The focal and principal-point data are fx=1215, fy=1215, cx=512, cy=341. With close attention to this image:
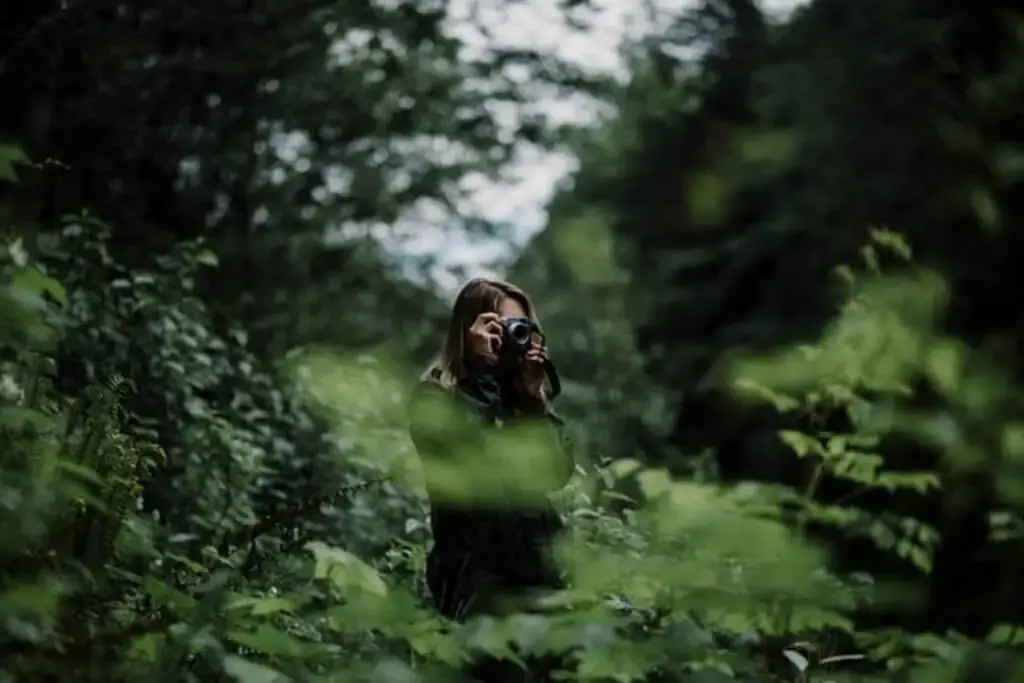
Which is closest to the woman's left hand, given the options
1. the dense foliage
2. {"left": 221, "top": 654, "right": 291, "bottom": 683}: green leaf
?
the dense foliage

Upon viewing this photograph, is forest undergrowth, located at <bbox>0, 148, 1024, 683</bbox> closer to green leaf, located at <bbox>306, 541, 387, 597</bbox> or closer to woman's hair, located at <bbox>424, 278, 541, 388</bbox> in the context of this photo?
green leaf, located at <bbox>306, 541, 387, 597</bbox>

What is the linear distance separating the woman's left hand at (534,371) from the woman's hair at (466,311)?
135 mm

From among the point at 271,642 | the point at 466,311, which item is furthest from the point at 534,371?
the point at 271,642

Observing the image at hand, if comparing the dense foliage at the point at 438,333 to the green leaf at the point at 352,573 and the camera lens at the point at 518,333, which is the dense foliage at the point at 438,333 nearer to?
the green leaf at the point at 352,573

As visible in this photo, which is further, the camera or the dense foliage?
the camera

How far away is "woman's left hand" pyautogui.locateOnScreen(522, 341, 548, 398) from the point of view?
3307 mm

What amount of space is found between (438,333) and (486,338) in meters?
7.26

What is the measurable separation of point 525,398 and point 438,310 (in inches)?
277

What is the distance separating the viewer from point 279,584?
3.30 metres

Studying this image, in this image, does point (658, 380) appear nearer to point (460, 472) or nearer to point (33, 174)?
point (33, 174)

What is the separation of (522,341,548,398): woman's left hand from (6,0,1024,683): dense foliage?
276mm

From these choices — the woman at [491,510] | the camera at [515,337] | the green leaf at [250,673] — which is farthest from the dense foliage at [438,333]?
the camera at [515,337]

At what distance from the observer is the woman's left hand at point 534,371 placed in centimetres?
331

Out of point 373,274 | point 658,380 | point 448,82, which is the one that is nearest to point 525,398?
point 448,82
